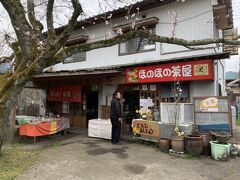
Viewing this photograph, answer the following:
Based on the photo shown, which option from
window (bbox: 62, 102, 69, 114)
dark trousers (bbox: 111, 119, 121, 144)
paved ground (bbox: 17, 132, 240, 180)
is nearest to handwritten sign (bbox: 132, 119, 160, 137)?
paved ground (bbox: 17, 132, 240, 180)

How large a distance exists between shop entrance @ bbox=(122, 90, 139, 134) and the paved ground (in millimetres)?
3521

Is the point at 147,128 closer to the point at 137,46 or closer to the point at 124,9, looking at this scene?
the point at 137,46

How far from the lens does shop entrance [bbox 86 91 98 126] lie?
15.2 metres

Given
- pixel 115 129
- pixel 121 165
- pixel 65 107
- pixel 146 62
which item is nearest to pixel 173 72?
pixel 146 62

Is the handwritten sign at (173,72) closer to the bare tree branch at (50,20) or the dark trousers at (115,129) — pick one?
the dark trousers at (115,129)

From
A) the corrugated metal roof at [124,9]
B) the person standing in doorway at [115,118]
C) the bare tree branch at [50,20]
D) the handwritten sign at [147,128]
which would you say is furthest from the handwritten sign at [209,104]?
the bare tree branch at [50,20]

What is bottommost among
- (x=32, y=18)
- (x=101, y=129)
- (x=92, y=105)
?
(x=101, y=129)

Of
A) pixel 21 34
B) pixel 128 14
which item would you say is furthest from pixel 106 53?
pixel 21 34

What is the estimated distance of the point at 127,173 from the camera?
6684 millimetres

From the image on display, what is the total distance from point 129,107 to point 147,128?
10.5 feet

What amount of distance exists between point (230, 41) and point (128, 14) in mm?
7655

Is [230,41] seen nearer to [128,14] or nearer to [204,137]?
[204,137]

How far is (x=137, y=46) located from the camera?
1252cm

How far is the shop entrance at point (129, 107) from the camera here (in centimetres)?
1295
